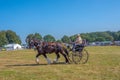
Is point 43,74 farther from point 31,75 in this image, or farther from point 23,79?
point 23,79

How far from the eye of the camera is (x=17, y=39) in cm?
12850

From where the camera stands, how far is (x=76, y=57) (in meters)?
17.8

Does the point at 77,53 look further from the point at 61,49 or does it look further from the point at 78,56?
the point at 61,49

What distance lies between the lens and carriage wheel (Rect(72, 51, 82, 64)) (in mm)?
17641

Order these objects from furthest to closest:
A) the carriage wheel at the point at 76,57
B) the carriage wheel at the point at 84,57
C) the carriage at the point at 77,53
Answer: the carriage wheel at the point at 84,57 → the carriage wheel at the point at 76,57 → the carriage at the point at 77,53

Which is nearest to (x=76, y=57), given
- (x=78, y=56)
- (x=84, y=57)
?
(x=78, y=56)

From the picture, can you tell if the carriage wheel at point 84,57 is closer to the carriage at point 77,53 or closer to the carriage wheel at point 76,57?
the carriage at point 77,53

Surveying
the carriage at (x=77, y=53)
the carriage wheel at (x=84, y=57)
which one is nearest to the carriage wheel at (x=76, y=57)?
the carriage at (x=77, y=53)

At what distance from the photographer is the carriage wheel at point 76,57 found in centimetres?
1764

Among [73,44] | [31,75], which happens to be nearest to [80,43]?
[73,44]

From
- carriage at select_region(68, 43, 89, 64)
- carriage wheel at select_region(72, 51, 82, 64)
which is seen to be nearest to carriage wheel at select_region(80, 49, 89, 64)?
carriage at select_region(68, 43, 89, 64)

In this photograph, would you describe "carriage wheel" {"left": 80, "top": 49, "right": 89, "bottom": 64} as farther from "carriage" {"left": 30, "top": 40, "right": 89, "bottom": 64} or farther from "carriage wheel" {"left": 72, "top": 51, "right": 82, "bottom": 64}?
"carriage wheel" {"left": 72, "top": 51, "right": 82, "bottom": 64}

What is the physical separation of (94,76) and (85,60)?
6.16 m

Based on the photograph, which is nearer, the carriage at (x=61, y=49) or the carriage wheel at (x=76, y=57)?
the carriage at (x=61, y=49)
